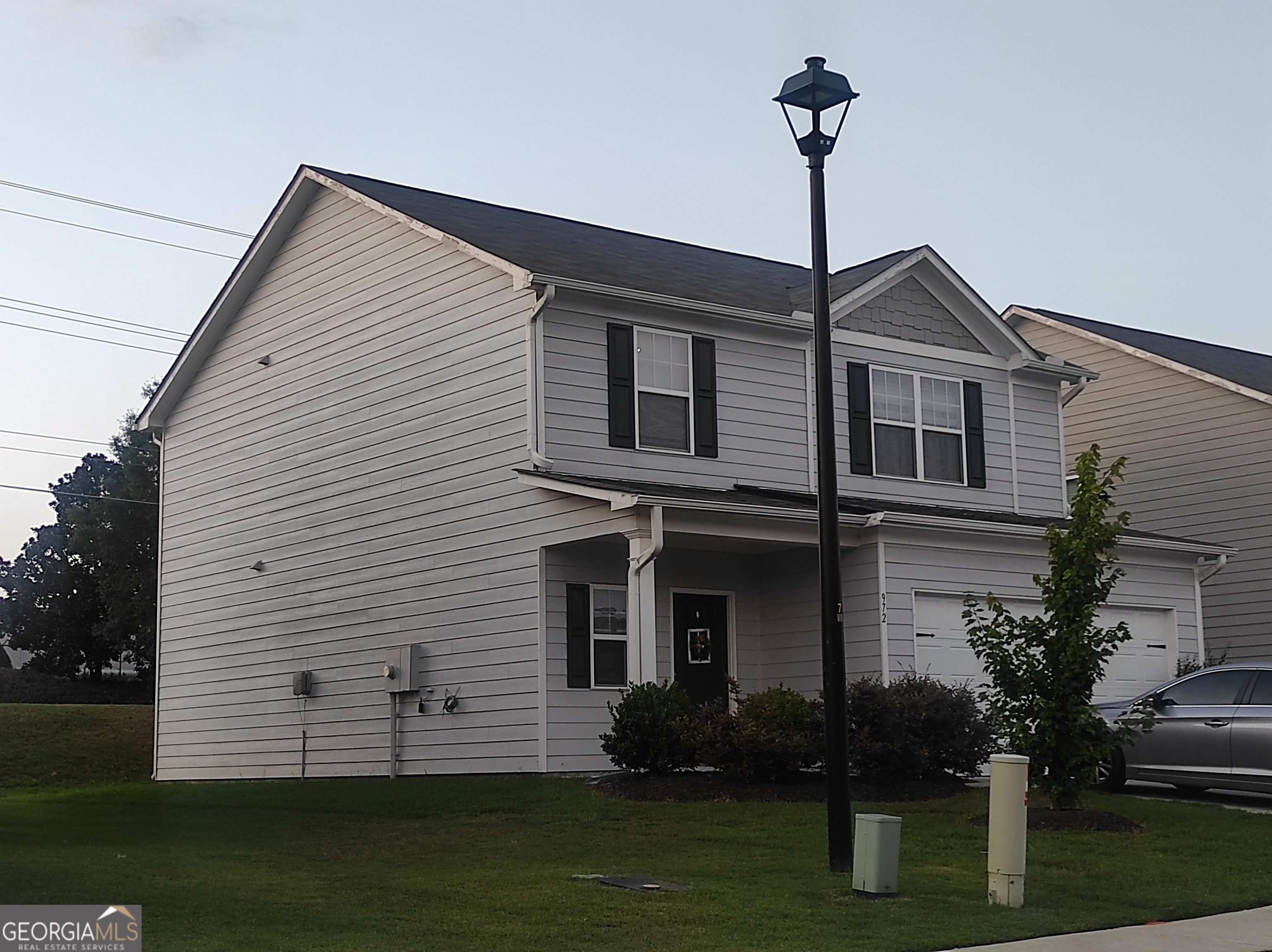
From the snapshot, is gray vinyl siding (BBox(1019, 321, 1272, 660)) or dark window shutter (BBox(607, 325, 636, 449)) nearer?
dark window shutter (BBox(607, 325, 636, 449))

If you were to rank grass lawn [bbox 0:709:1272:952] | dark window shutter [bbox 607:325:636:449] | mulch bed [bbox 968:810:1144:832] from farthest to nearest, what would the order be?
dark window shutter [bbox 607:325:636:449] < mulch bed [bbox 968:810:1144:832] < grass lawn [bbox 0:709:1272:952]

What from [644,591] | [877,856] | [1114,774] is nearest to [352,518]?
[644,591]

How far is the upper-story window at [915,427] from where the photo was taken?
21.5 metres

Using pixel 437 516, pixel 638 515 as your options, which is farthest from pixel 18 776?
pixel 638 515

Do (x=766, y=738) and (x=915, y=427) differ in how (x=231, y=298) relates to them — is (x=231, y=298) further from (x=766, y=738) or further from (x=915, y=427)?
(x=766, y=738)

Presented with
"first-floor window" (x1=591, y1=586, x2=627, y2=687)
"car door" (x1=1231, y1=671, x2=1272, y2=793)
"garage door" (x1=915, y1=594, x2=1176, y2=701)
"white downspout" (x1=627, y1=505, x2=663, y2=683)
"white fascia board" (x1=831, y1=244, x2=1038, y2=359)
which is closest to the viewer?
"car door" (x1=1231, y1=671, x2=1272, y2=793)

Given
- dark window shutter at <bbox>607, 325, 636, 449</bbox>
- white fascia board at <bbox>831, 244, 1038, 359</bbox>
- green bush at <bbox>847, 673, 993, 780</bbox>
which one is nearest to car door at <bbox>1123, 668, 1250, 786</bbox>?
green bush at <bbox>847, 673, 993, 780</bbox>

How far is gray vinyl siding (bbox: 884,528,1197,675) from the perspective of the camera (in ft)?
61.5

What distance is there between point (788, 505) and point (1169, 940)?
31.8ft

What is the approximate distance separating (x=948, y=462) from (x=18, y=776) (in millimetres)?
18730

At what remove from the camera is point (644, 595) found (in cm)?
1688

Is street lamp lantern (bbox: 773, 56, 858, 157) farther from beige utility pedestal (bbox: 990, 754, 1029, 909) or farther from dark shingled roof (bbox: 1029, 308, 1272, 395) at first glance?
dark shingled roof (bbox: 1029, 308, 1272, 395)

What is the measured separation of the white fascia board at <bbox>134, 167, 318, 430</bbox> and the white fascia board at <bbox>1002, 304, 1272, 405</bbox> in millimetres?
12474

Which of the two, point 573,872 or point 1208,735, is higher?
point 1208,735
